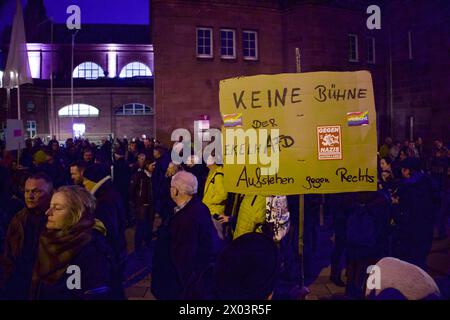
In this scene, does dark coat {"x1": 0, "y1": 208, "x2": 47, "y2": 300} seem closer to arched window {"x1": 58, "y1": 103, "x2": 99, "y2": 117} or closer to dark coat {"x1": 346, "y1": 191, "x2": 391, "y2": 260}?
dark coat {"x1": 346, "y1": 191, "x2": 391, "y2": 260}

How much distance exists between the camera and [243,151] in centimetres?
476

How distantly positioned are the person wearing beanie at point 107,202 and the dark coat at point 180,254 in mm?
1398

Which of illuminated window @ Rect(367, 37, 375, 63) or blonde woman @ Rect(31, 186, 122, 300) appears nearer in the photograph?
blonde woman @ Rect(31, 186, 122, 300)

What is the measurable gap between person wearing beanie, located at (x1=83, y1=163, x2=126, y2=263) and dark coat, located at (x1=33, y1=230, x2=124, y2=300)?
1.59 metres

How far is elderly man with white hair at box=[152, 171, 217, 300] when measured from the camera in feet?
12.3

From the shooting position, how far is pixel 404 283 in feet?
7.50

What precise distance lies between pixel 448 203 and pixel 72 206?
26.3 feet

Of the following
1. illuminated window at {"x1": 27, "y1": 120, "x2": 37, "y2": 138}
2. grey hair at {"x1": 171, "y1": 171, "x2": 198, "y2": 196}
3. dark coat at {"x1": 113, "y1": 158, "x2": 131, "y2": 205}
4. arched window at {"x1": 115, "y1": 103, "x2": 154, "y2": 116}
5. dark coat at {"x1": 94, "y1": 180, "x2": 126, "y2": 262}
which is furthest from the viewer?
arched window at {"x1": 115, "y1": 103, "x2": 154, "y2": 116}

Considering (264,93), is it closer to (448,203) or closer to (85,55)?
(448,203)

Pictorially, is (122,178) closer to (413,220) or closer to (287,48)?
(413,220)

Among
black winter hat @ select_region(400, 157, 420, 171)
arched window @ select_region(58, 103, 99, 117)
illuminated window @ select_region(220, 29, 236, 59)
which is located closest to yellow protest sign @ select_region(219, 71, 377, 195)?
black winter hat @ select_region(400, 157, 420, 171)

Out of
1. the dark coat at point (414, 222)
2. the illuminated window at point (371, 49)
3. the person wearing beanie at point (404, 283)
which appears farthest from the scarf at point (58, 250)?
the illuminated window at point (371, 49)

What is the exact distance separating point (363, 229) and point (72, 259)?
10.9 feet

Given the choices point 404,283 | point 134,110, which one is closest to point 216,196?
point 404,283
